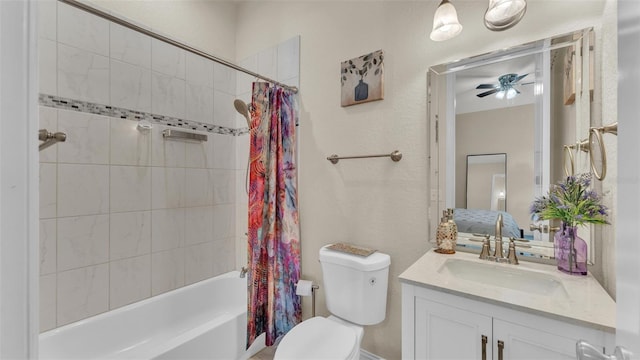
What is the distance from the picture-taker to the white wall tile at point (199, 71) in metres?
2.16

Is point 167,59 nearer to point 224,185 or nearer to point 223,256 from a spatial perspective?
point 224,185

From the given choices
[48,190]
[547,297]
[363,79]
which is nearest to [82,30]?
[48,190]

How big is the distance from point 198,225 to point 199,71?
126cm

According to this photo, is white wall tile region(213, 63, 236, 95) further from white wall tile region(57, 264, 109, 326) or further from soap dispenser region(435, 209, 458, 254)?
soap dispenser region(435, 209, 458, 254)

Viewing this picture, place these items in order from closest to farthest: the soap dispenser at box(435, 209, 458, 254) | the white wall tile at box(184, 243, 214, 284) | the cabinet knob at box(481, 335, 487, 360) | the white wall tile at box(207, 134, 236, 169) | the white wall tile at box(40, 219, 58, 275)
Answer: the cabinet knob at box(481, 335, 487, 360)
the soap dispenser at box(435, 209, 458, 254)
the white wall tile at box(40, 219, 58, 275)
the white wall tile at box(184, 243, 214, 284)
the white wall tile at box(207, 134, 236, 169)

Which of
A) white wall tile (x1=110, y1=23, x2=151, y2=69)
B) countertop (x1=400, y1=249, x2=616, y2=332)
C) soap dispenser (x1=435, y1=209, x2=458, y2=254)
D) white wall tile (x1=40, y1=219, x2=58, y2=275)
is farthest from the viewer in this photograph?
white wall tile (x1=110, y1=23, x2=151, y2=69)

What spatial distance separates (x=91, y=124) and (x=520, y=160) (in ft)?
7.85

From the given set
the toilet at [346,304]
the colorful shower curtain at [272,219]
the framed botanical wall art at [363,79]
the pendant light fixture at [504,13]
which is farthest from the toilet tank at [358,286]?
the pendant light fixture at [504,13]

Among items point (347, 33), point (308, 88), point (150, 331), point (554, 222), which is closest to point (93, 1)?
point (308, 88)

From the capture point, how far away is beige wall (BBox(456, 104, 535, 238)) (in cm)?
129

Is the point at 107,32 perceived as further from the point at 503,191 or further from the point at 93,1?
the point at 503,191

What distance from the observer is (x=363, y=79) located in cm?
173

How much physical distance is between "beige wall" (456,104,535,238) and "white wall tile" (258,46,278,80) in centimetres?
149

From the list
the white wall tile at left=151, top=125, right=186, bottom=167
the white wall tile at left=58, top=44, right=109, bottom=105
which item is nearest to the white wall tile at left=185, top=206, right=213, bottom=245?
the white wall tile at left=151, top=125, right=186, bottom=167
